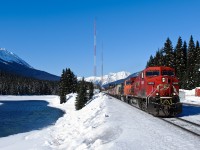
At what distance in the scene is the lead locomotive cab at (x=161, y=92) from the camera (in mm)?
20281

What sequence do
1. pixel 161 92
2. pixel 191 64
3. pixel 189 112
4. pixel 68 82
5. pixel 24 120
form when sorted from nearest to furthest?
pixel 161 92, pixel 189 112, pixel 24 120, pixel 191 64, pixel 68 82

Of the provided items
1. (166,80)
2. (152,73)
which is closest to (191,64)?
(152,73)

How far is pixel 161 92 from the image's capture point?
69.9ft

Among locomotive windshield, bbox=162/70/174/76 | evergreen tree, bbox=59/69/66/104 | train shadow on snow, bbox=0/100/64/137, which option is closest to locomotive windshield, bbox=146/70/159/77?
locomotive windshield, bbox=162/70/174/76

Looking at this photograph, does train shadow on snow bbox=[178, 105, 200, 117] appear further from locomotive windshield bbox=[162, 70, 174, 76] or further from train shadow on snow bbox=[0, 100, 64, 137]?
train shadow on snow bbox=[0, 100, 64, 137]

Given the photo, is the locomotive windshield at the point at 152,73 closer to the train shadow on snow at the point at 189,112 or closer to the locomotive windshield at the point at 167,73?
the locomotive windshield at the point at 167,73

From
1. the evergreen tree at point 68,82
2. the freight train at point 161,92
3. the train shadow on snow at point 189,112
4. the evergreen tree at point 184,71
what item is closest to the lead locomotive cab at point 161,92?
the freight train at point 161,92

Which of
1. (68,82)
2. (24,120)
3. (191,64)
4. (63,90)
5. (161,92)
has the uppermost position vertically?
(191,64)

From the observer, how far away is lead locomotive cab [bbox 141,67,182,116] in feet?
66.5

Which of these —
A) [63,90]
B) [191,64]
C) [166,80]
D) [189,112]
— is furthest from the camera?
[63,90]

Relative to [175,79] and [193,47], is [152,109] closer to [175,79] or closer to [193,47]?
[175,79]

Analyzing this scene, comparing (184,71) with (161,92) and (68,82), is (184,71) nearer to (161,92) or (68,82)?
(68,82)

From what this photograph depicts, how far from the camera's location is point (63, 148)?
15.7 metres

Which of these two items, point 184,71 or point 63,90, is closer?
point 184,71
